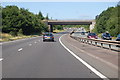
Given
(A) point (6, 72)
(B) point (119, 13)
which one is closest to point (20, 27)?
(B) point (119, 13)

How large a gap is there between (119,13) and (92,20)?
5393 cm

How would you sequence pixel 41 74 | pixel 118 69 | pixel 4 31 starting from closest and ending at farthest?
pixel 41 74, pixel 118 69, pixel 4 31

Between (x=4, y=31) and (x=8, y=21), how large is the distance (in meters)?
3.68

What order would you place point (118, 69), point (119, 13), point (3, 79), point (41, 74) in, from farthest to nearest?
point (119, 13), point (118, 69), point (41, 74), point (3, 79)

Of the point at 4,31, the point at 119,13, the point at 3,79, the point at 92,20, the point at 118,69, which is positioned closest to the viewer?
the point at 3,79

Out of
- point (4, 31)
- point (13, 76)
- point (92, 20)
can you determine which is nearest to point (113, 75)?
point (13, 76)

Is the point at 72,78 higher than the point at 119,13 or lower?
lower

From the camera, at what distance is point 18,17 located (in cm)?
8762

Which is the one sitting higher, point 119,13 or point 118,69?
point 119,13

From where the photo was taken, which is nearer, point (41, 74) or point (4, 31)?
point (41, 74)

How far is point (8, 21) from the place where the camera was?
85312mm

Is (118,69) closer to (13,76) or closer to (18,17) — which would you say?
(13,76)

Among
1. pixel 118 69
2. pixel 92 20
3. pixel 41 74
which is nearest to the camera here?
pixel 41 74

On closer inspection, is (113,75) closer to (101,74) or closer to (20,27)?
(101,74)
